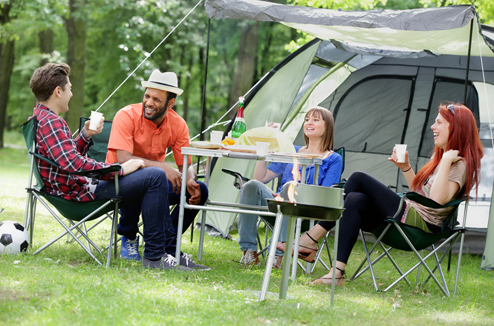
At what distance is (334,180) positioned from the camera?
11.1 feet

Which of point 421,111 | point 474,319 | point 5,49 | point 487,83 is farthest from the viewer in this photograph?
point 5,49

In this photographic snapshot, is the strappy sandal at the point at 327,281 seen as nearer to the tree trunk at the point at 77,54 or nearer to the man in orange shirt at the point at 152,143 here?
the man in orange shirt at the point at 152,143

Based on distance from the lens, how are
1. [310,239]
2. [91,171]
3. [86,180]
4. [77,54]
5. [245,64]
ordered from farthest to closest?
[245,64]
[77,54]
[310,239]
[86,180]
[91,171]

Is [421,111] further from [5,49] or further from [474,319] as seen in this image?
[5,49]

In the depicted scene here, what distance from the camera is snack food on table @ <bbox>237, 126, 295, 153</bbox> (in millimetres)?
3090

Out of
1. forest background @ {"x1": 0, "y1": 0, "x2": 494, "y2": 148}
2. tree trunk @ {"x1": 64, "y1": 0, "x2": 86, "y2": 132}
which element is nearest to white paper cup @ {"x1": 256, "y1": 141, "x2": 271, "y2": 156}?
forest background @ {"x1": 0, "y1": 0, "x2": 494, "y2": 148}

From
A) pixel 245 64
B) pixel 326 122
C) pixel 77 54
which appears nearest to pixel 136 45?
pixel 77 54

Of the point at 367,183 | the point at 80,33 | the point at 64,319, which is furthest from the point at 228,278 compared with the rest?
the point at 80,33

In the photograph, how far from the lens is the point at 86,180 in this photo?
289 centimetres

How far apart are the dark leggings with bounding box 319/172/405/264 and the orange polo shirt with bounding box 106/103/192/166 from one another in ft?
3.28

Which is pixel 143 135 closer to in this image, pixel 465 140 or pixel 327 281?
pixel 327 281

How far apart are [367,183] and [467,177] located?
529 millimetres

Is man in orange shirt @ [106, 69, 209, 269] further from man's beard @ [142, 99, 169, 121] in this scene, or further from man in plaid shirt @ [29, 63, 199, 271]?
man in plaid shirt @ [29, 63, 199, 271]

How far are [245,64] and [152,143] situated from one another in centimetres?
824
